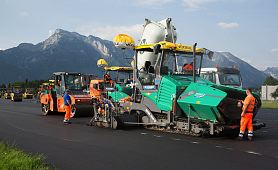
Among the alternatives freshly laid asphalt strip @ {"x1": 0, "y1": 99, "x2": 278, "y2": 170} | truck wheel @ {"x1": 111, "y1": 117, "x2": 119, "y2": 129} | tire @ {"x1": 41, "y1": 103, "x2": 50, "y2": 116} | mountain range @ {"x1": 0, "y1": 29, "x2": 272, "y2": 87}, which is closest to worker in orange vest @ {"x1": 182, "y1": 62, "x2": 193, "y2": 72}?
freshly laid asphalt strip @ {"x1": 0, "y1": 99, "x2": 278, "y2": 170}

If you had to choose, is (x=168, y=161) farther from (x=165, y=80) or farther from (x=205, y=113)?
(x=165, y=80)

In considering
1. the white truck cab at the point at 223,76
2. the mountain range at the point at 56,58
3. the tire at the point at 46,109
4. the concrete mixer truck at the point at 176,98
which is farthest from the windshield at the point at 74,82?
the mountain range at the point at 56,58

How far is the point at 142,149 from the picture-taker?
8.63 meters

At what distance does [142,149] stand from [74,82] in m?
10.3

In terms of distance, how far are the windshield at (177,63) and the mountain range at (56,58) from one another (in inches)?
4914

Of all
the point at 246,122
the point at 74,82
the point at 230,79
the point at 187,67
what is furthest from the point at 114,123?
the point at 230,79

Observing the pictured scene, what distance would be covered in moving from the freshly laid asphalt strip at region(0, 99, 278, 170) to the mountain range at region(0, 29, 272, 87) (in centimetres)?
12558

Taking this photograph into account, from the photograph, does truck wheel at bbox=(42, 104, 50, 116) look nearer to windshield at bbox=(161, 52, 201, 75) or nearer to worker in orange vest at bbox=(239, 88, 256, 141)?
windshield at bbox=(161, 52, 201, 75)

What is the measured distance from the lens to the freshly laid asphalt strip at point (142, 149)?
Result: 7.05 metres

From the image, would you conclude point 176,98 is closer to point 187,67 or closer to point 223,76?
point 187,67

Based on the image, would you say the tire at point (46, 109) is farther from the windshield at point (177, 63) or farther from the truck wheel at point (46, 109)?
the windshield at point (177, 63)

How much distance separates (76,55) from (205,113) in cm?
16686

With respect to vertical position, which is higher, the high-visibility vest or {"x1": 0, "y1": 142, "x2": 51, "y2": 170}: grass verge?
the high-visibility vest

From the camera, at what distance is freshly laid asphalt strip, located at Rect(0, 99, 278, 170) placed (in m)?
7.05
